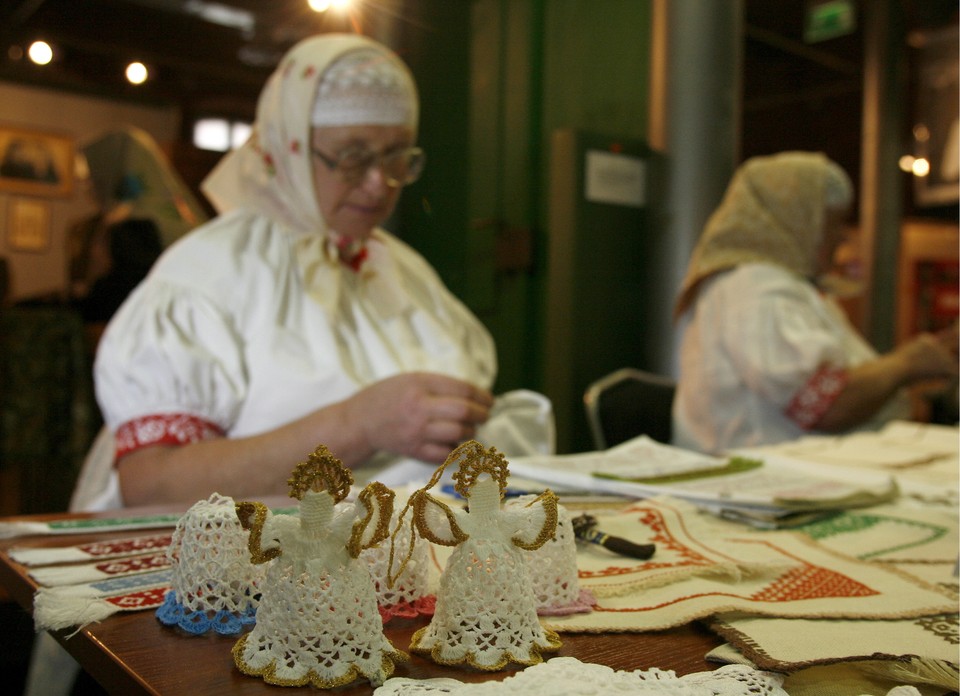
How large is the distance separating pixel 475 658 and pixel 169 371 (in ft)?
2.78

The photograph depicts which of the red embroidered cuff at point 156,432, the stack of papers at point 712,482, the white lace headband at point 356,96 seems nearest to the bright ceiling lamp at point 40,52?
the white lace headband at point 356,96

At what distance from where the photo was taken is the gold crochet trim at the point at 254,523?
1.53 feet

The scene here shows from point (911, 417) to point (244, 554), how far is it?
7.65 ft

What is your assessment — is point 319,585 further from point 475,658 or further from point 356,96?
Result: point 356,96

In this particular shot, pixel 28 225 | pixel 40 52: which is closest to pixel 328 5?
pixel 40 52

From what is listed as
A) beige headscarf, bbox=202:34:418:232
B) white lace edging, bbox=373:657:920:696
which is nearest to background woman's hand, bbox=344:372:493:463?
beige headscarf, bbox=202:34:418:232

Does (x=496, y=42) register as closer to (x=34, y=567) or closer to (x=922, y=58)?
(x=34, y=567)

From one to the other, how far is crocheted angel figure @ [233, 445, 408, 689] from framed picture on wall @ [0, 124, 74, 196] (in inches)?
60.6

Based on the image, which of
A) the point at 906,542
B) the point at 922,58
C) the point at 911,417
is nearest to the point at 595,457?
the point at 906,542

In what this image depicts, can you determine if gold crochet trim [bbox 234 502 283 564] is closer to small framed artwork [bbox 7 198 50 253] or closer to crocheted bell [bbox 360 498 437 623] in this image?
crocheted bell [bbox 360 498 437 623]

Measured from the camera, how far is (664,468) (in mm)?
1122

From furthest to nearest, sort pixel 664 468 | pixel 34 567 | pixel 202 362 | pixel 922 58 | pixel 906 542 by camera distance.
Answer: pixel 922 58
pixel 202 362
pixel 664 468
pixel 906 542
pixel 34 567

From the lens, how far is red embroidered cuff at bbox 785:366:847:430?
2.25 metres

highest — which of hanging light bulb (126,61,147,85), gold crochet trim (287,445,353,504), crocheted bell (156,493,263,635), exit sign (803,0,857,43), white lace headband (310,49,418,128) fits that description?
exit sign (803,0,857,43)
